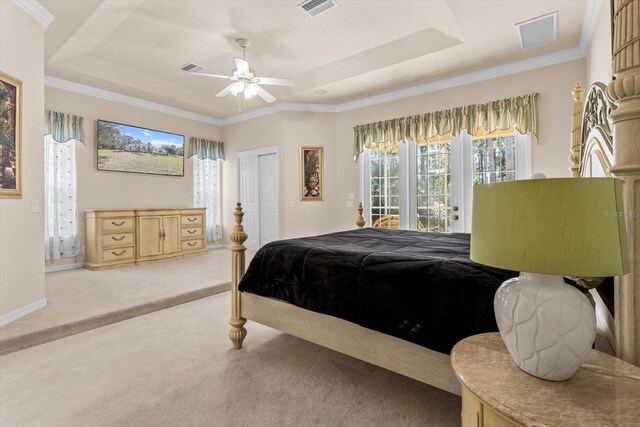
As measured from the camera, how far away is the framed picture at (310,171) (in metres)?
6.02

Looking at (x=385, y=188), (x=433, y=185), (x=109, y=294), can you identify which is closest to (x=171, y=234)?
(x=109, y=294)

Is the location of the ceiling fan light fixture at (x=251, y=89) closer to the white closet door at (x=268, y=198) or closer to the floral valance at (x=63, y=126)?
the white closet door at (x=268, y=198)

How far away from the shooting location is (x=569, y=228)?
0.78 m

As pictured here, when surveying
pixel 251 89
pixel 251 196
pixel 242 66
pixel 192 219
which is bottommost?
pixel 192 219

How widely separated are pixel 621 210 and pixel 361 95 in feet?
16.7

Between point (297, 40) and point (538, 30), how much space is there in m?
2.62

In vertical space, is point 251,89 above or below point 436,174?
above

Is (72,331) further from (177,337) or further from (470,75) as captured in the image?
(470,75)

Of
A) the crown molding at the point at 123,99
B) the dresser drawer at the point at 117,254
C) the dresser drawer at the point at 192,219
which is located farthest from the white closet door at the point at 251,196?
the dresser drawer at the point at 117,254

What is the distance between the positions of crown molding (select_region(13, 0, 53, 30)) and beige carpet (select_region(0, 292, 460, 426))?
9.44 ft

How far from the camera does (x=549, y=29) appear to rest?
348 centimetres

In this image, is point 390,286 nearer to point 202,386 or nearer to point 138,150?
point 202,386

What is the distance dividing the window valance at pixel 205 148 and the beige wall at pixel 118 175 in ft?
0.42

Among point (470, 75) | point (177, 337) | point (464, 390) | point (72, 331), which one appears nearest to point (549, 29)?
point (470, 75)
